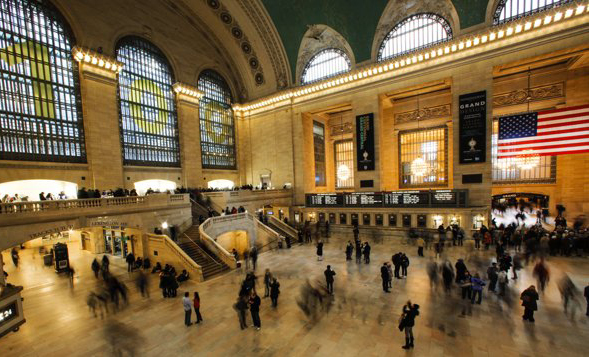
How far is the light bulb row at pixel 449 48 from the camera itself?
13.2 metres

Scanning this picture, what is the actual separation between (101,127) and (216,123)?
1002 centimetres

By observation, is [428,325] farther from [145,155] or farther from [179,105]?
[179,105]

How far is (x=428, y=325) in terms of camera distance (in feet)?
20.9

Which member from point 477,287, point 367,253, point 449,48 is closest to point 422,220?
Result: point 367,253

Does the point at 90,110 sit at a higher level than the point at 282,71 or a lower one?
lower

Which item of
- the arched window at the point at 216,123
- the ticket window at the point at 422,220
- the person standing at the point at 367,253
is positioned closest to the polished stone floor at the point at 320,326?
the person standing at the point at 367,253

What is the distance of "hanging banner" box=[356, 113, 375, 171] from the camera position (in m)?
19.5

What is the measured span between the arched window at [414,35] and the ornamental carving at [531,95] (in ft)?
23.5

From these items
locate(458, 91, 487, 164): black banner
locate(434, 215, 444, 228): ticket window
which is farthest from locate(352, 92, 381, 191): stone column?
locate(458, 91, 487, 164): black banner

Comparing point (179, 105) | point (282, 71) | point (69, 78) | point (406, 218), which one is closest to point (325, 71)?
point (282, 71)

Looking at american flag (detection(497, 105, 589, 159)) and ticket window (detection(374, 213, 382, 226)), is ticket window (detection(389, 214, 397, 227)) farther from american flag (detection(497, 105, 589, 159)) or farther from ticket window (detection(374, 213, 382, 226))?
american flag (detection(497, 105, 589, 159))

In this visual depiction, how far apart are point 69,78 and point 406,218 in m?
22.8

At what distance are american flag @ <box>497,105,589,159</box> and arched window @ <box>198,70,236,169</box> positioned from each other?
2200 cm

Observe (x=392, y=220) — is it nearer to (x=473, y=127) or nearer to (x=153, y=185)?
(x=473, y=127)
